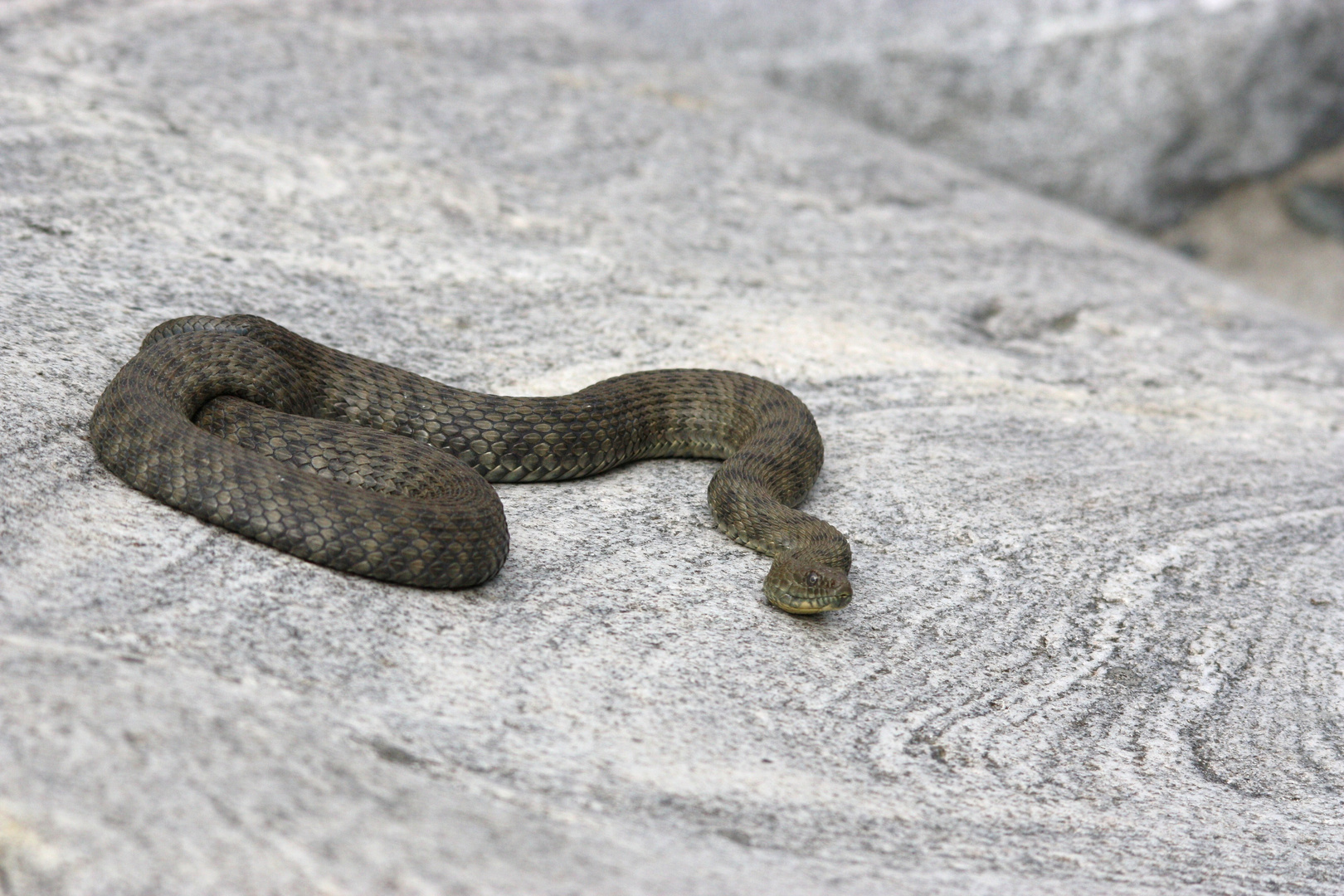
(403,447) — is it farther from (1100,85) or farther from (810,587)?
(1100,85)

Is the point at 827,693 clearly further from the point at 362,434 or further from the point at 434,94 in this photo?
the point at 434,94

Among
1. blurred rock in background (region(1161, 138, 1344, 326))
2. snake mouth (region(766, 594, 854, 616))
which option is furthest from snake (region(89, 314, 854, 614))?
blurred rock in background (region(1161, 138, 1344, 326))

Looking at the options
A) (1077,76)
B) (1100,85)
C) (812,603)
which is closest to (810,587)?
(812,603)

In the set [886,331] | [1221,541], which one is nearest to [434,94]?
[886,331]

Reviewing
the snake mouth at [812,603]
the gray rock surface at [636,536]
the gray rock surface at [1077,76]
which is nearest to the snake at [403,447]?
the snake mouth at [812,603]

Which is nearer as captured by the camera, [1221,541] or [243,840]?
[243,840]

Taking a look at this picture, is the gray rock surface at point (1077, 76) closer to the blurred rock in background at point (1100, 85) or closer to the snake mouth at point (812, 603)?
the blurred rock in background at point (1100, 85)
